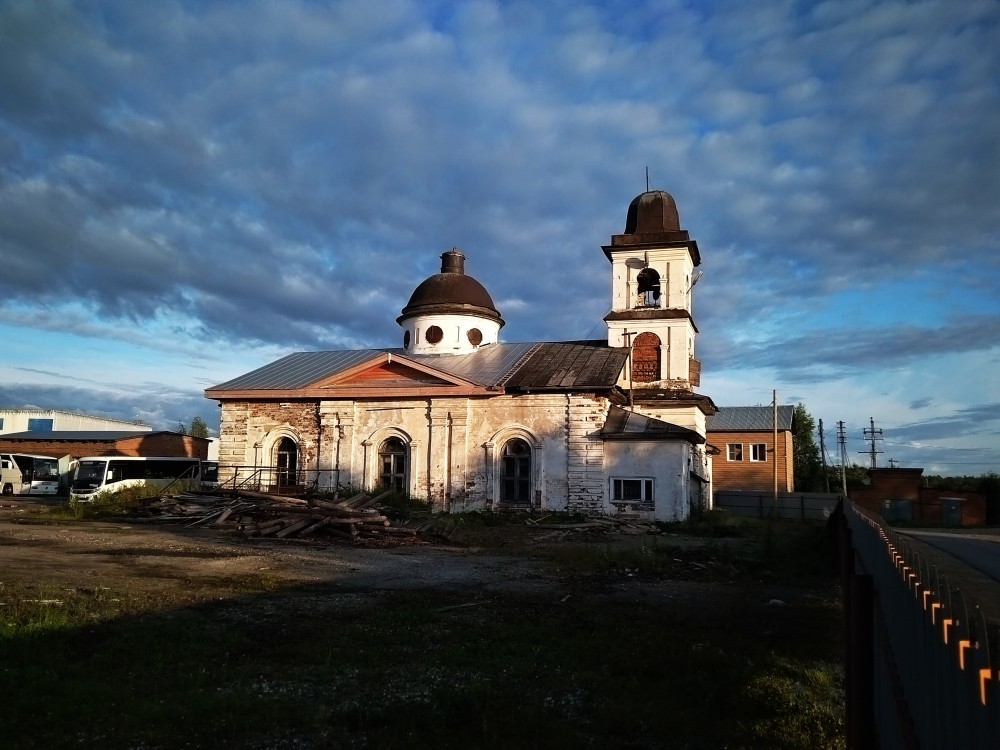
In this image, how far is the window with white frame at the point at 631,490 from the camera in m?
23.6

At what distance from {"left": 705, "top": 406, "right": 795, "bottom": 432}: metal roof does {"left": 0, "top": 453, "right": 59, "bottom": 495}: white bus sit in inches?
1420

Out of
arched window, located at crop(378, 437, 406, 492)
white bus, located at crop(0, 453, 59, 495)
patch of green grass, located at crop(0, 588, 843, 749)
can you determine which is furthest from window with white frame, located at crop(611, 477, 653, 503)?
white bus, located at crop(0, 453, 59, 495)

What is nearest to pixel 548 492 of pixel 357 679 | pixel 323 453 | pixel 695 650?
pixel 323 453

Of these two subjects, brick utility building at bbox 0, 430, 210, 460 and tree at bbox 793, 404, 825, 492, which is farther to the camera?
tree at bbox 793, 404, 825, 492

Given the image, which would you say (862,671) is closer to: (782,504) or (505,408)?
(505,408)

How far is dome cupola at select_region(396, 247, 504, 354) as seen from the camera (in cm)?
3011

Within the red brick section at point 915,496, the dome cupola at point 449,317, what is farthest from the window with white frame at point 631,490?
the red brick section at point 915,496

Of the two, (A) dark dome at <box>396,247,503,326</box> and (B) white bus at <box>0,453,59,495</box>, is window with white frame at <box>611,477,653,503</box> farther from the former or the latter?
(B) white bus at <box>0,453,59,495</box>

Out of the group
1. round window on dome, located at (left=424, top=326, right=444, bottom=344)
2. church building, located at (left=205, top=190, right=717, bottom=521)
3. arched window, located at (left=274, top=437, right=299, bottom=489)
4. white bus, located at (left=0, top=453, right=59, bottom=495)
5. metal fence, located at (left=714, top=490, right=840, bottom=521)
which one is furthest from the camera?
metal fence, located at (left=714, top=490, right=840, bottom=521)

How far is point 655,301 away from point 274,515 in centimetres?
1787

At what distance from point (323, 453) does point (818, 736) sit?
22.4 meters

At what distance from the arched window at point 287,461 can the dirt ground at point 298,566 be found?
803cm

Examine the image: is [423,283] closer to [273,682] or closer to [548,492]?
[548,492]

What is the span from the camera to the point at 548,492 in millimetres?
24094
